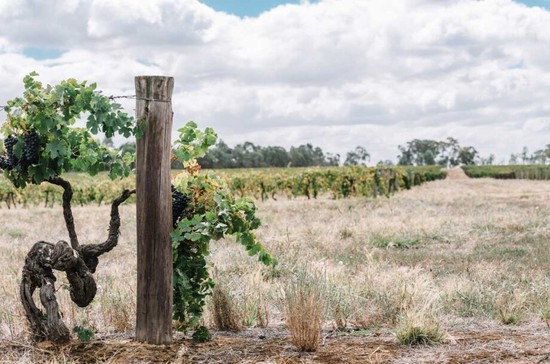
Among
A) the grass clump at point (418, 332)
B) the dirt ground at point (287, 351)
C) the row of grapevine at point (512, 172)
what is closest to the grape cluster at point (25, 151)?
the dirt ground at point (287, 351)

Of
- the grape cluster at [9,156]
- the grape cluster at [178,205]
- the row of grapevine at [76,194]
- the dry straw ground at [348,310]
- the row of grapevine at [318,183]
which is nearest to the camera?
the dry straw ground at [348,310]

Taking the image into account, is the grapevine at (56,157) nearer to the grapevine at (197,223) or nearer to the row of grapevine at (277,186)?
the grapevine at (197,223)

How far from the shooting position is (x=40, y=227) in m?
19.9

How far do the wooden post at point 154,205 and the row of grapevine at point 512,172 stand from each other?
287 ft

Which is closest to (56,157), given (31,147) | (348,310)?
(31,147)

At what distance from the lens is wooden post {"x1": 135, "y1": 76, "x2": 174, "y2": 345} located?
6.05 metres

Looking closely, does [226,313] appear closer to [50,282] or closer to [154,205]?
[154,205]

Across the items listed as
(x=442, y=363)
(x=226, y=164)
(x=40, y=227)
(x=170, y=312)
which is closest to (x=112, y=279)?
(x=170, y=312)

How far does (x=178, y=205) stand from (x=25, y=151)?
4.43 feet

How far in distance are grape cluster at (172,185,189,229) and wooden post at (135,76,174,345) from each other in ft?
0.85

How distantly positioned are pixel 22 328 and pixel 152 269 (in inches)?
65.6

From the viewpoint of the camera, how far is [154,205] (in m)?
6.05

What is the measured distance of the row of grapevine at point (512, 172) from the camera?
88.6 metres

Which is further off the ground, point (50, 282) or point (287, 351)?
point (50, 282)
